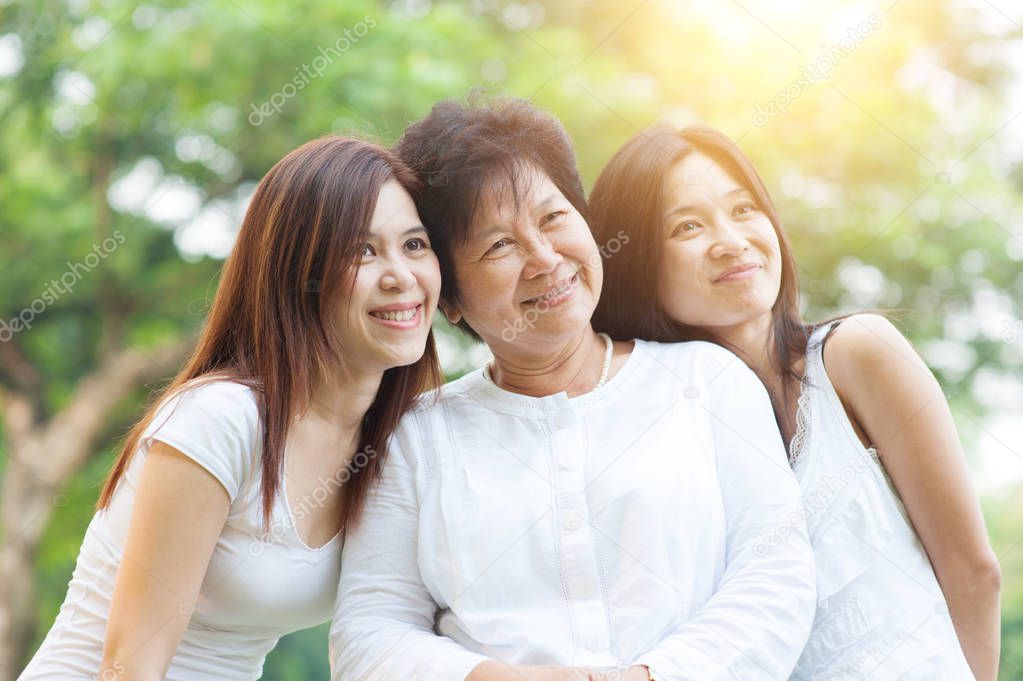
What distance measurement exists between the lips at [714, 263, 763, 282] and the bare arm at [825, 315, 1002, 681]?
22 cm

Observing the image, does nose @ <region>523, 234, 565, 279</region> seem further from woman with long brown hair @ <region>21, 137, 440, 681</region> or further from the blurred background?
the blurred background

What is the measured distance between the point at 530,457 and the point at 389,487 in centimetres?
27

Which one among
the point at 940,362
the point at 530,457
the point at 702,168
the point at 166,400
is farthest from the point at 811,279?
the point at 166,400

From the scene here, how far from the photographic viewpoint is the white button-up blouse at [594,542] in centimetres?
175

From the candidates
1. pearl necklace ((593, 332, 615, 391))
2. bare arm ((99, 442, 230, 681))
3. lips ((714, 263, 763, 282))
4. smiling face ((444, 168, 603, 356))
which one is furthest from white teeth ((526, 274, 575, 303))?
bare arm ((99, 442, 230, 681))

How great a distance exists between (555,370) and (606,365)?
10 cm

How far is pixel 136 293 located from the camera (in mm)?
5703

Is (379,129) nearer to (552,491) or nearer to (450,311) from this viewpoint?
(450,311)

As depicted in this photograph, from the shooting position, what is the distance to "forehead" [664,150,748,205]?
2.06m

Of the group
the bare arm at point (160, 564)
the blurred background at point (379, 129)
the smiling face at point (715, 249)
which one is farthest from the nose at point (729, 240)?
the blurred background at point (379, 129)

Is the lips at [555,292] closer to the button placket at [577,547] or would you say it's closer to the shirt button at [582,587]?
the button placket at [577,547]

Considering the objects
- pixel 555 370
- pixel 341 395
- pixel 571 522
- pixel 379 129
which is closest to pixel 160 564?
pixel 341 395

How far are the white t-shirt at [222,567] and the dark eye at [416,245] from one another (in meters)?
0.40

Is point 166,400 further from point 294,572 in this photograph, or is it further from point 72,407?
point 72,407
